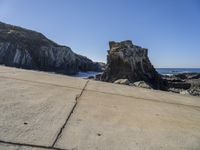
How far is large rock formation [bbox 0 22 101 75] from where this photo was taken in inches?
1736

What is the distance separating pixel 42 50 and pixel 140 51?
29854 millimetres

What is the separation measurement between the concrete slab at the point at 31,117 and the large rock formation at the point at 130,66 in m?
18.9

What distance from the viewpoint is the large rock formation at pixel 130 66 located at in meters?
22.4

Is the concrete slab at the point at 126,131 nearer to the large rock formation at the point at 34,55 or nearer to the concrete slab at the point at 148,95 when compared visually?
the concrete slab at the point at 148,95

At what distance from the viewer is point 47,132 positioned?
6.43 ft

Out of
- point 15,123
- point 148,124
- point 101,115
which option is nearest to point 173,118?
point 148,124

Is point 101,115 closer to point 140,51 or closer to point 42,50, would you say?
point 140,51

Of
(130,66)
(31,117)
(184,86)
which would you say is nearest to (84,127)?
(31,117)

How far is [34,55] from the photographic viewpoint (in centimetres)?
4816

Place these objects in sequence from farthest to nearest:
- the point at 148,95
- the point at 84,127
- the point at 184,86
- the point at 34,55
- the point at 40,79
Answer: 1. the point at 34,55
2. the point at 184,86
3. the point at 40,79
4. the point at 148,95
5. the point at 84,127

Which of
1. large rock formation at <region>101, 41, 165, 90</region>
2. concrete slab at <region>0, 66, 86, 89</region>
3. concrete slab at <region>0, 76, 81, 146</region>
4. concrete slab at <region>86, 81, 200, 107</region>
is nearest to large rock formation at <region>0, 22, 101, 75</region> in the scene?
large rock formation at <region>101, 41, 165, 90</region>

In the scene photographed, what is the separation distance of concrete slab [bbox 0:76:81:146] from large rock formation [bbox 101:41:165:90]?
745 inches

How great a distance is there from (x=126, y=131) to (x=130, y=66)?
20.9 meters

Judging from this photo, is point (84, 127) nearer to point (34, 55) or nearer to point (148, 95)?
point (148, 95)
